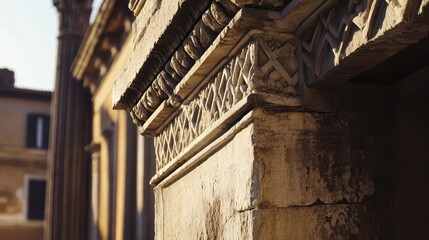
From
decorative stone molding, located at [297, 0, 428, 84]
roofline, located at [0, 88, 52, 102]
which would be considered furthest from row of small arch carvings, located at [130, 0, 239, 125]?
roofline, located at [0, 88, 52, 102]

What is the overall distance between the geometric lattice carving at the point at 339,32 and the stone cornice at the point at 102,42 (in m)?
8.49

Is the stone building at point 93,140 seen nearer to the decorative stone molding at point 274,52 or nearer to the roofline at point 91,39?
the roofline at point 91,39

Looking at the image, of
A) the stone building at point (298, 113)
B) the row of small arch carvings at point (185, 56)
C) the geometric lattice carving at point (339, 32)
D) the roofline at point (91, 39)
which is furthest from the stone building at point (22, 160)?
the geometric lattice carving at point (339, 32)

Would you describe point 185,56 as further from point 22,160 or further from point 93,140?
point 22,160

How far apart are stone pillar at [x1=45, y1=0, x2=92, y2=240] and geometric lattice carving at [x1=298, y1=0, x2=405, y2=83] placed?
1114 centimetres

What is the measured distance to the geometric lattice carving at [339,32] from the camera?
5.27ft

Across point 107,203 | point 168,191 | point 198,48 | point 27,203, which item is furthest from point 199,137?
point 27,203

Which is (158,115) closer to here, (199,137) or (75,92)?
(199,137)

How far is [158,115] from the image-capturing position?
256cm

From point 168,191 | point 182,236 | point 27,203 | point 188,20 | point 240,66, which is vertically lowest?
point 182,236

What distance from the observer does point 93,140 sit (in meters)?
12.8

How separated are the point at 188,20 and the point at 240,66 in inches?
9.7

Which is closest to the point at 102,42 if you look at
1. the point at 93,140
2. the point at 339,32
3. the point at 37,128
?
the point at 93,140

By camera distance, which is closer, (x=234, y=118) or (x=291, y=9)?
(x=291, y=9)
